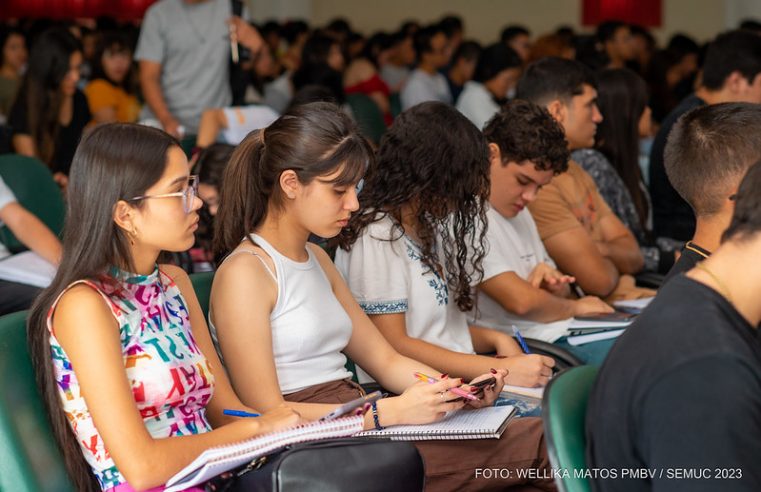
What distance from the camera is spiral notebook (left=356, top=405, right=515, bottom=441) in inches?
78.0

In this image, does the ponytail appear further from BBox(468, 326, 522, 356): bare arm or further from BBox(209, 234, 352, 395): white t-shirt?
BBox(468, 326, 522, 356): bare arm

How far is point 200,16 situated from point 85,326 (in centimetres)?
336

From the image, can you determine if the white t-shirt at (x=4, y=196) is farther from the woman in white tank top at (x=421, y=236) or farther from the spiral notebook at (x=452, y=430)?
the spiral notebook at (x=452, y=430)

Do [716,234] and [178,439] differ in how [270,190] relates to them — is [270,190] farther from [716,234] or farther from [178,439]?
[716,234]

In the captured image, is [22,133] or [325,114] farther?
[22,133]

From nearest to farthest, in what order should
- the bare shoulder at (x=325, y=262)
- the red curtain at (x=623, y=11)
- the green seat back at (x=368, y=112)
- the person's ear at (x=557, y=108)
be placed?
the bare shoulder at (x=325, y=262)
the person's ear at (x=557, y=108)
the green seat back at (x=368, y=112)
the red curtain at (x=623, y=11)

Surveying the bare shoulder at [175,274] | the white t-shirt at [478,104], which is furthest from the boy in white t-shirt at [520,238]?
the white t-shirt at [478,104]

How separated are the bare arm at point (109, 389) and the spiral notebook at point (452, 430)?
1.33ft

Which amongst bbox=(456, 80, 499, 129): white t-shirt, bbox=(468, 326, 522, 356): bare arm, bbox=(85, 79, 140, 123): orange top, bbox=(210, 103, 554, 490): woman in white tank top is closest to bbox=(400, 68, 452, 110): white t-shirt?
bbox=(456, 80, 499, 129): white t-shirt

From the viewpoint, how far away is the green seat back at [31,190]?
3.67 metres

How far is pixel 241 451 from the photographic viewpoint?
1665mm

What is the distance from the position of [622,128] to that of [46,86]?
8.20 ft

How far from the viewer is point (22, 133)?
455cm

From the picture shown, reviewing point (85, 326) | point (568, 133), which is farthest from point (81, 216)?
point (568, 133)
